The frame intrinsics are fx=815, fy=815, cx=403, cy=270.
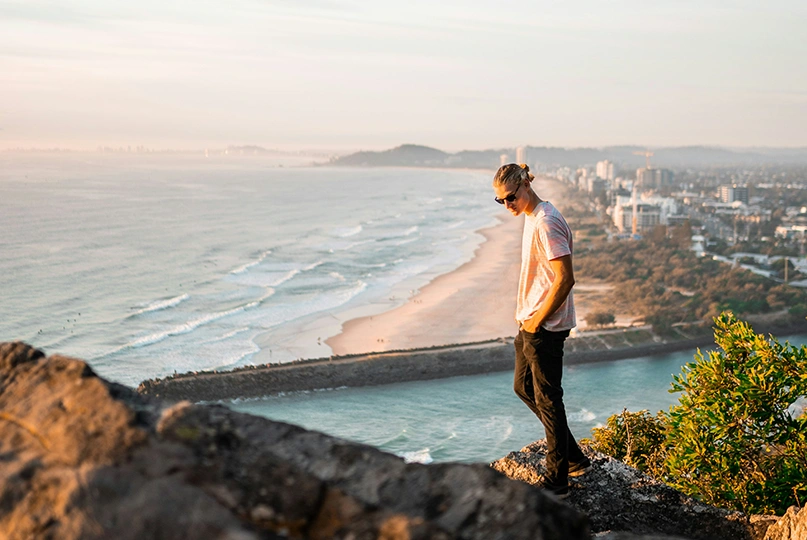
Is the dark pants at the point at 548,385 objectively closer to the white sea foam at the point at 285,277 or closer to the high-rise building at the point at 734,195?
the white sea foam at the point at 285,277

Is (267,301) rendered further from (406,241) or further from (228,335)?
(406,241)

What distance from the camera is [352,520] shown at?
221 cm

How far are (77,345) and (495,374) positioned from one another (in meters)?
16.1

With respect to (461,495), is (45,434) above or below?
above

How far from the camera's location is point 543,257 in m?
4.41

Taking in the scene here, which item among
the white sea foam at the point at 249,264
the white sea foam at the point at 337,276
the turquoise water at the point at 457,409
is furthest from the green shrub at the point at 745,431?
the white sea foam at the point at 249,264

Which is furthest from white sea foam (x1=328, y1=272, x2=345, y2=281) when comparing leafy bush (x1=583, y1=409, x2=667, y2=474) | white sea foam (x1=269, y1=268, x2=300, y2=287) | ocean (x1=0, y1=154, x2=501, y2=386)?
leafy bush (x1=583, y1=409, x2=667, y2=474)

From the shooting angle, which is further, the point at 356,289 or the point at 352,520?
the point at 356,289

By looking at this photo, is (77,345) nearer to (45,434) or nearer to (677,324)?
(677,324)

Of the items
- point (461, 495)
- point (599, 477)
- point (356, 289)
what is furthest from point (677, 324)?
point (461, 495)

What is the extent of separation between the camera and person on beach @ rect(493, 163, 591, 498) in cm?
430

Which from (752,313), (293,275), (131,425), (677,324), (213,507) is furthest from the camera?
(293,275)

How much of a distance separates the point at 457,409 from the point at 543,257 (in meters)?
21.6

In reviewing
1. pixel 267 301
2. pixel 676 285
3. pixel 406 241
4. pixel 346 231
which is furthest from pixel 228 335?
pixel 346 231
